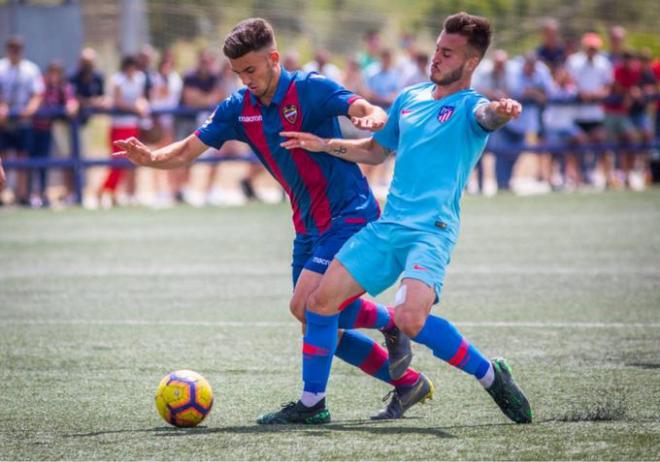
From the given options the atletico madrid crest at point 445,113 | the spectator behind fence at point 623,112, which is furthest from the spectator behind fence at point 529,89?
the atletico madrid crest at point 445,113

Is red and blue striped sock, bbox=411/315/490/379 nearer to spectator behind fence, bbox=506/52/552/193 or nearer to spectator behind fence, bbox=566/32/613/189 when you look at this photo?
spectator behind fence, bbox=506/52/552/193

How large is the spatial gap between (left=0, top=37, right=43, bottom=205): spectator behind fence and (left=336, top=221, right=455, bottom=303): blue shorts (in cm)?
1273

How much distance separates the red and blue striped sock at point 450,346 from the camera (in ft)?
18.9

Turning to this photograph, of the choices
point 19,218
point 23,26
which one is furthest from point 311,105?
point 23,26

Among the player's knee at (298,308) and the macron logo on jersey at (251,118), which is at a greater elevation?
the macron logo on jersey at (251,118)

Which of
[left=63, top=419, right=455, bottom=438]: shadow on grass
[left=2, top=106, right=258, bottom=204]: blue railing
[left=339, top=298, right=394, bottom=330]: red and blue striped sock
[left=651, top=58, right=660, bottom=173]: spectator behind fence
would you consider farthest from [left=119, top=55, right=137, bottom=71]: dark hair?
[left=63, top=419, right=455, bottom=438]: shadow on grass

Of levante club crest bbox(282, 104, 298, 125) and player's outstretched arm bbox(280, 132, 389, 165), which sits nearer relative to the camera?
player's outstretched arm bbox(280, 132, 389, 165)

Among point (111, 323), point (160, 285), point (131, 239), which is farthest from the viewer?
point (131, 239)

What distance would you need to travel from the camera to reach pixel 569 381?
22.2 ft

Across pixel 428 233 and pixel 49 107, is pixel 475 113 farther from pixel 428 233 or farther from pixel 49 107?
pixel 49 107

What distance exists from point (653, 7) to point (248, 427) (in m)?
26.8

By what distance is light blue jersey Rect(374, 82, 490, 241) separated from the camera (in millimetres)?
5781

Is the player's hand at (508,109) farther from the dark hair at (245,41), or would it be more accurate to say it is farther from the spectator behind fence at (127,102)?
the spectator behind fence at (127,102)

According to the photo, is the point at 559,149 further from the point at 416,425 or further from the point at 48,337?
the point at 416,425
